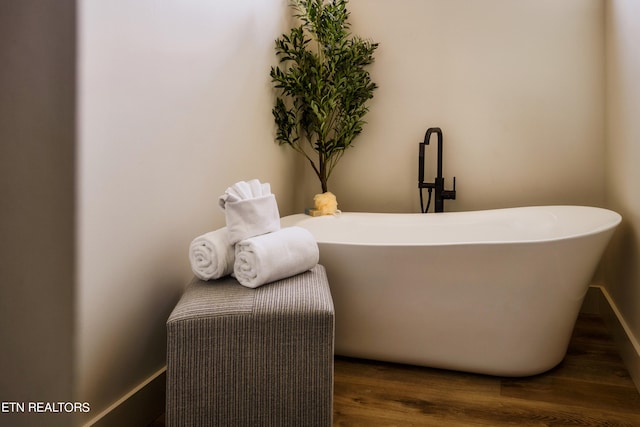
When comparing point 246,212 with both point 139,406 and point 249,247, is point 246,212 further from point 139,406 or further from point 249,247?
point 139,406

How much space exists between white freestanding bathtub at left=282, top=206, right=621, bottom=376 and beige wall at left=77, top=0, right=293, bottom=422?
1.89 feet

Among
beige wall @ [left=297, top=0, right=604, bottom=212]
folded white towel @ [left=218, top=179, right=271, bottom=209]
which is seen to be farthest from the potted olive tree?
folded white towel @ [left=218, top=179, right=271, bottom=209]

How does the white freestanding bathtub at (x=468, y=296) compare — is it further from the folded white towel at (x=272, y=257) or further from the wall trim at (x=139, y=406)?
the wall trim at (x=139, y=406)

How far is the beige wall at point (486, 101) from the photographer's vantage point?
8.14ft

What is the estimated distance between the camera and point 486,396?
1733 millimetres

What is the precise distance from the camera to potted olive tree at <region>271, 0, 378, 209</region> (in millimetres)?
2486

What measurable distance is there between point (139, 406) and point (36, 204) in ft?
2.33

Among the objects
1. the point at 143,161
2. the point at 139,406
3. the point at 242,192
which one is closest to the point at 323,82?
the point at 242,192

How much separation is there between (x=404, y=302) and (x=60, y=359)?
1173 millimetres

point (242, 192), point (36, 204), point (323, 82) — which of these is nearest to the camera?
point (36, 204)

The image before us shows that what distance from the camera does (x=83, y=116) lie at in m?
1.23

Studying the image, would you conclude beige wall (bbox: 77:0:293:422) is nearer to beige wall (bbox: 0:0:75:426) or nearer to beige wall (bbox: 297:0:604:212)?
beige wall (bbox: 0:0:75:426)

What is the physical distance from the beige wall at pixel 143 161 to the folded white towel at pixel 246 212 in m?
0.24

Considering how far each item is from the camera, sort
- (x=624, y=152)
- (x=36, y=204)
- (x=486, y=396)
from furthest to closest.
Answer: (x=624, y=152) → (x=486, y=396) → (x=36, y=204)
